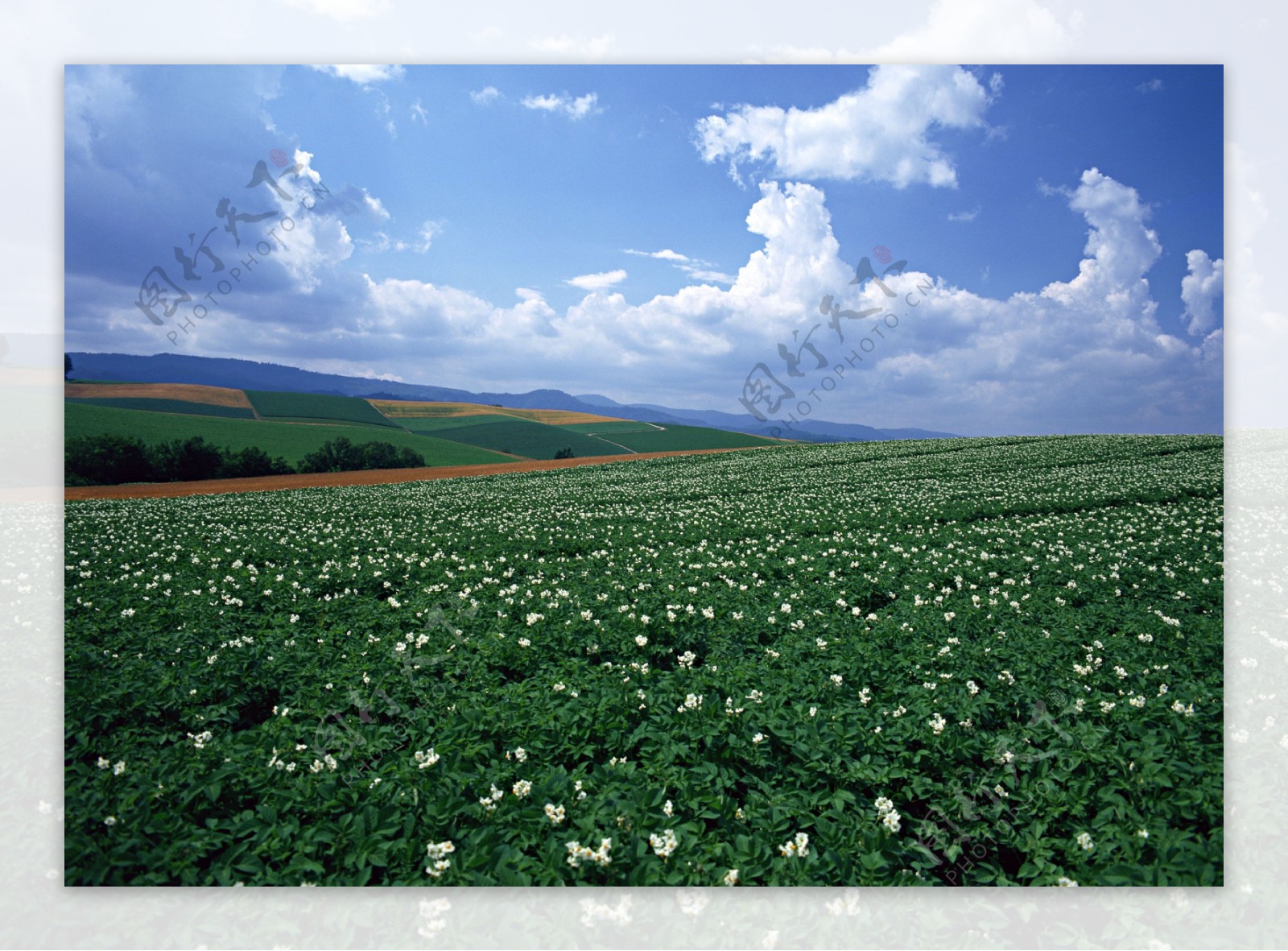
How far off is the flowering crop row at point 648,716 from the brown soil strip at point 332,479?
3.78 ft

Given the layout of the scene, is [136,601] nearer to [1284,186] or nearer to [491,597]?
[491,597]

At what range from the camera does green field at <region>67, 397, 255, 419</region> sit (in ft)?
22.1

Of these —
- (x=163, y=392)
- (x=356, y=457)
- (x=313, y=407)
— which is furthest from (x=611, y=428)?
(x=163, y=392)

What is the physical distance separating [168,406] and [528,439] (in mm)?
18216

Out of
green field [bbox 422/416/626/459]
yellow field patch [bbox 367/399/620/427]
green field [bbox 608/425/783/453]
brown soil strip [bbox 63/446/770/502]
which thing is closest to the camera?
brown soil strip [bbox 63/446/770/502]

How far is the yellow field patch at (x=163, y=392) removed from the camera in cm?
577

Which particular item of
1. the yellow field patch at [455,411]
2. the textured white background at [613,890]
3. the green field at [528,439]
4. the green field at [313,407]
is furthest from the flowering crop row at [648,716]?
the green field at [528,439]

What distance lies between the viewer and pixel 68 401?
5746mm

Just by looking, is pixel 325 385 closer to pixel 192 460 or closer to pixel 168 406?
pixel 168 406

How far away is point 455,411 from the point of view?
59.9ft

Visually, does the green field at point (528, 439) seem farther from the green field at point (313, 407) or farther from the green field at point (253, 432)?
the green field at point (313, 407)

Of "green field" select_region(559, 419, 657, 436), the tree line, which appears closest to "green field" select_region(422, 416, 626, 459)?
"green field" select_region(559, 419, 657, 436)

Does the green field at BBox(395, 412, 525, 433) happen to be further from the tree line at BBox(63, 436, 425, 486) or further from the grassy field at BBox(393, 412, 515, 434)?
the tree line at BBox(63, 436, 425, 486)

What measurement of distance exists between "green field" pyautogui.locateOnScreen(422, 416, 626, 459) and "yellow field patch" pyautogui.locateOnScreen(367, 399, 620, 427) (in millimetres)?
2437
